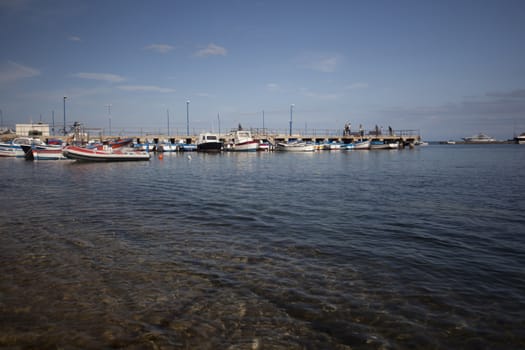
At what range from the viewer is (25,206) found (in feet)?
41.8

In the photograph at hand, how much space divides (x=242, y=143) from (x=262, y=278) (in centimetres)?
6981

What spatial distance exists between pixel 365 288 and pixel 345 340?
5.52 feet

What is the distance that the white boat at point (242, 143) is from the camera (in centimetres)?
7500

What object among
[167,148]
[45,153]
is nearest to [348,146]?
[167,148]

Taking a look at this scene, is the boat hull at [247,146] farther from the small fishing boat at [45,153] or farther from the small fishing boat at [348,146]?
the small fishing boat at [45,153]

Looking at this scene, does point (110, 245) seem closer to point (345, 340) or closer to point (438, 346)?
point (345, 340)

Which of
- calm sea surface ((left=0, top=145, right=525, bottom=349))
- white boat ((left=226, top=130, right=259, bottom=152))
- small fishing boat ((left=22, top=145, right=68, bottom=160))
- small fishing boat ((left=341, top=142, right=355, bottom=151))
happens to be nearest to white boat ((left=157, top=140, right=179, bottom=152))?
white boat ((left=226, top=130, right=259, bottom=152))

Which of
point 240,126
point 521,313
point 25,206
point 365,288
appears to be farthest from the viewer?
point 240,126

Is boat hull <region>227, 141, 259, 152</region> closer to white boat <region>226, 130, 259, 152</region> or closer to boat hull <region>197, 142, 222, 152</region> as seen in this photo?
white boat <region>226, 130, 259, 152</region>

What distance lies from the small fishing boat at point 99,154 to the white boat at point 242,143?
33125mm

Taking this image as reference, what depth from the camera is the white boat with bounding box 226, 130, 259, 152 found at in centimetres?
7500

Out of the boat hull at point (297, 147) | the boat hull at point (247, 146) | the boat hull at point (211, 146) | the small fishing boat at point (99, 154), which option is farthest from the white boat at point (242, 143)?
the small fishing boat at point (99, 154)

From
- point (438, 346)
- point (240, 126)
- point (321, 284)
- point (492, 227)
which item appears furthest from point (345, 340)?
point (240, 126)

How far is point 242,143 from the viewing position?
75.1 metres
